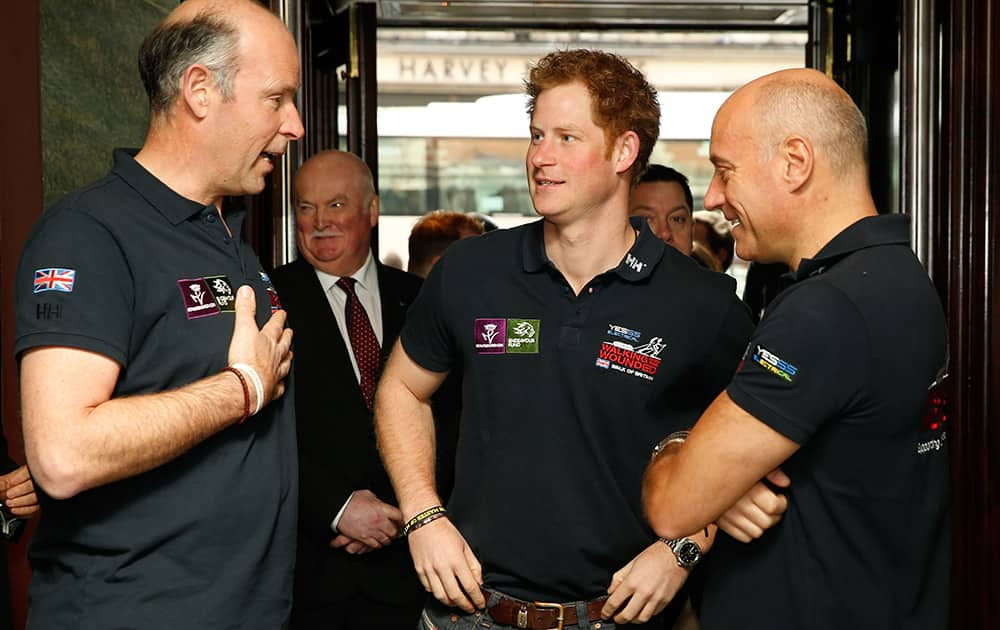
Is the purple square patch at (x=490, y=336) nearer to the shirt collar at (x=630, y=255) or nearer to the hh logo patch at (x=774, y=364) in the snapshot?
the shirt collar at (x=630, y=255)

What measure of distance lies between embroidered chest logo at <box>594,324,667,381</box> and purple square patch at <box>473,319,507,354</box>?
183 millimetres

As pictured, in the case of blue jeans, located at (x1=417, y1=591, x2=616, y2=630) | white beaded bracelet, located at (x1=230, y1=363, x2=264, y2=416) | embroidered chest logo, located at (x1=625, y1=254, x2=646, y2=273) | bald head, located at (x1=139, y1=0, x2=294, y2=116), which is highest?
bald head, located at (x1=139, y1=0, x2=294, y2=116)

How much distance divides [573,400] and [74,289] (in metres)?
0.86

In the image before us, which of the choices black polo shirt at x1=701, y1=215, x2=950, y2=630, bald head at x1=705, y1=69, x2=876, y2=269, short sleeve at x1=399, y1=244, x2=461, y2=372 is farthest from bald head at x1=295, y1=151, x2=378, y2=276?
black polo shirt at x1=701, y1=215, x2=950, y2=630

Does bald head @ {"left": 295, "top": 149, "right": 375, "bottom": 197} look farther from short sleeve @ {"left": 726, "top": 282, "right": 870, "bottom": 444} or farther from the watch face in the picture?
short sleeve @ {"left": 726, "top": 282, "right": 870, "bottom": 444}

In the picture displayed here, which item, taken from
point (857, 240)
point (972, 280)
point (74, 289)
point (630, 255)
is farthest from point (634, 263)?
point (972, 280)

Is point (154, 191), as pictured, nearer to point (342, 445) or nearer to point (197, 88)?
point (197, 88)

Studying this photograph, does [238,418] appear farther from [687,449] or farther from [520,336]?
[687,449]

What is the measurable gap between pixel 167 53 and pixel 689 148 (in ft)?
27.1

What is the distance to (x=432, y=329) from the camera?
2062 mm

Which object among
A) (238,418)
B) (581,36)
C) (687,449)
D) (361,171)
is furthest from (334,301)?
(581,36)

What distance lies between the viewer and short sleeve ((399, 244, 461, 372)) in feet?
6.72

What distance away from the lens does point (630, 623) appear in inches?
74.7

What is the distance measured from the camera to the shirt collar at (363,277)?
3.11 metres
